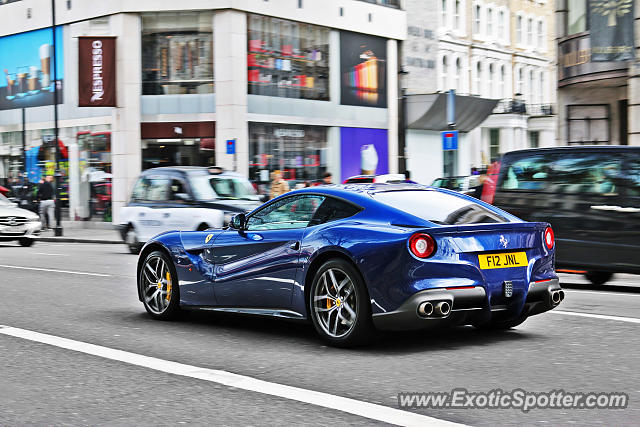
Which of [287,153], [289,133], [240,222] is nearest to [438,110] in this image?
[289,133]

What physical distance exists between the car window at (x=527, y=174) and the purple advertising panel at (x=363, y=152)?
23.7 meters

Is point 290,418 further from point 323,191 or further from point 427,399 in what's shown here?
point 323,191

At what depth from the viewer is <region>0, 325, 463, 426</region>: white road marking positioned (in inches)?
193

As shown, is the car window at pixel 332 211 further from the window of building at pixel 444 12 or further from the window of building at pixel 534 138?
the window of building at pixel 534 138

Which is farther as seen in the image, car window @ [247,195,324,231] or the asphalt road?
car window @ [247,195,324,231]

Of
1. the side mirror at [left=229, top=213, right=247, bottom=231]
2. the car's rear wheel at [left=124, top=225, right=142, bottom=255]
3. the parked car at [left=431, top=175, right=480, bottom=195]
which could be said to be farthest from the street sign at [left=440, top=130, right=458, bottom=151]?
the side mirror at [left=229, top=213, right=247, bottom=231]

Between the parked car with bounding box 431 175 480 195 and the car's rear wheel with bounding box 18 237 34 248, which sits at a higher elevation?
the parked car with bounding box 431 175 480 195

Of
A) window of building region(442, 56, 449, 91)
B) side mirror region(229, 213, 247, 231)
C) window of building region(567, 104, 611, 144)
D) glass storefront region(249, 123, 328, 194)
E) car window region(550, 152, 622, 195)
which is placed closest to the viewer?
side mirror region(229, 213, 247, 231)

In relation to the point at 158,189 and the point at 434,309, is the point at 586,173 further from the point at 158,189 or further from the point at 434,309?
the point at 158,189

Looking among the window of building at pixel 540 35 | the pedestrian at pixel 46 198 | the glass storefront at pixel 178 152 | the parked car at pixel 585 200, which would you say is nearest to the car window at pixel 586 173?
the parked car at pixel 585 200

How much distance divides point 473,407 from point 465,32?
46.3 metres

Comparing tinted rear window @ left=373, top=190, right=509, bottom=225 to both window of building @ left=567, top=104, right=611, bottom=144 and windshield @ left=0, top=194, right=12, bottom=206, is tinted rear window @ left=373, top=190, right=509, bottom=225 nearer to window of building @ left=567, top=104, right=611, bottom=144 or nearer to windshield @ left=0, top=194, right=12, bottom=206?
windshield @ left=0, top=194, right=12, bottom=206

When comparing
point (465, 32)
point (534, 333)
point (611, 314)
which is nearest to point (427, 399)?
point (534, 333)

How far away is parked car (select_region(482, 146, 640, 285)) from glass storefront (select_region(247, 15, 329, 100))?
21.2 m
